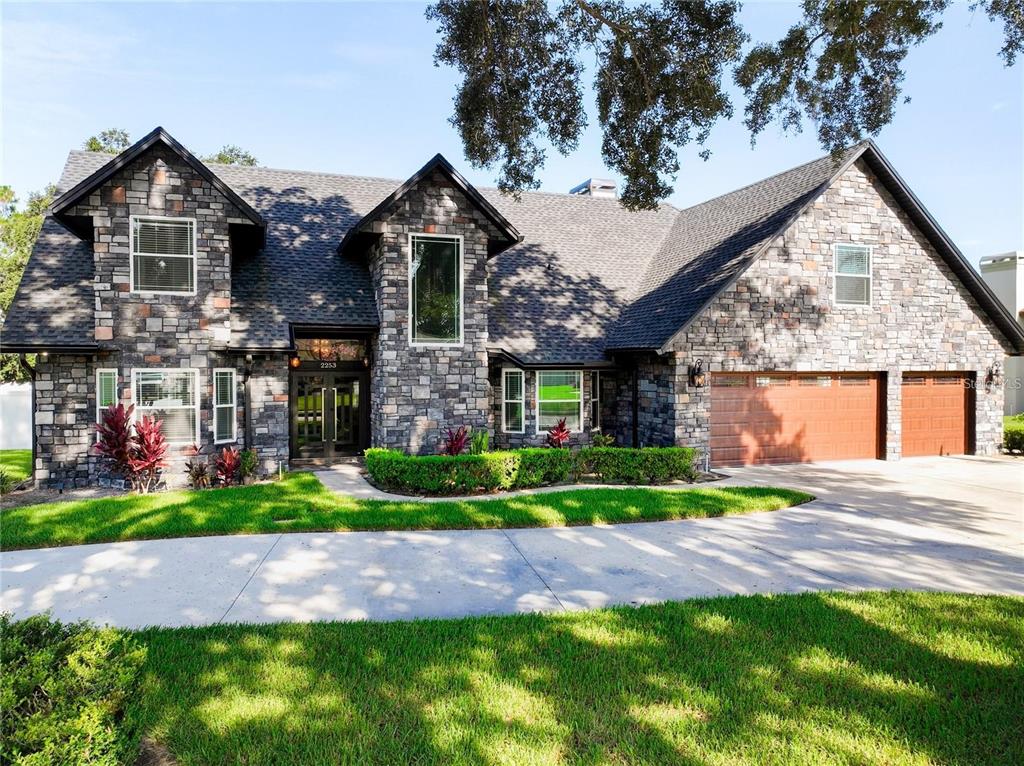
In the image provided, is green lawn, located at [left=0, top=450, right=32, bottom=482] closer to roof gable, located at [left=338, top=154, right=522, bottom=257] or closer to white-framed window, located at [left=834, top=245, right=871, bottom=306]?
roof gable, located at [left=338, top=154, right=522, bottom=257]

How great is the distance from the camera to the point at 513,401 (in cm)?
1525

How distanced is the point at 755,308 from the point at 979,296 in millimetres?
7183

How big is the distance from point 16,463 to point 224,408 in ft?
23.9

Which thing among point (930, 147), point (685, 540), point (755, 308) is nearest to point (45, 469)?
point (685, 540)

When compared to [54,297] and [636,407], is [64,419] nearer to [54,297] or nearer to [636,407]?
[54,297]

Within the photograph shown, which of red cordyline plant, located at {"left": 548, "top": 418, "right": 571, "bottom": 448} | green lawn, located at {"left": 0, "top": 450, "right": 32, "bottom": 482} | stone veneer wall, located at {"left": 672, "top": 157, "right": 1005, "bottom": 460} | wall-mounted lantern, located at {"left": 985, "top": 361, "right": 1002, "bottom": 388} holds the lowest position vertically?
green lawn, located at {"left": 0, "top": 450, "right": 32, "bottom": 482}

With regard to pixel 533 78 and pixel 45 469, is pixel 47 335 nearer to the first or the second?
pixel 45 469

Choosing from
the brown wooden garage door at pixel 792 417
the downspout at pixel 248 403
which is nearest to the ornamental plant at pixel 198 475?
the downspout at pixel 248 403

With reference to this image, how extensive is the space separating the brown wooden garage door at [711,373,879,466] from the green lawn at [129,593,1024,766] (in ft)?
28.9

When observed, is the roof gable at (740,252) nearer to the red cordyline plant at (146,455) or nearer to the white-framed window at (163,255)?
the white-framed window at (163,255)

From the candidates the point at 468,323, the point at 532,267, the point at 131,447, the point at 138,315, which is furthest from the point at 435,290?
the point at 131,447

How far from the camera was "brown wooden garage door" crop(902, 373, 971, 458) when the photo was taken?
1611 centimetres

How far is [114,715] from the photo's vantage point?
10.9 ft

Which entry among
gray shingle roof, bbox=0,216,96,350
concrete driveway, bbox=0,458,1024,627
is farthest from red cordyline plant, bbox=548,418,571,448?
gray shingle roof, bbox=0,216,96,350
